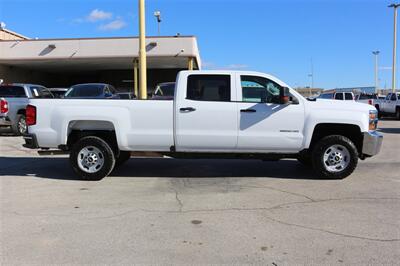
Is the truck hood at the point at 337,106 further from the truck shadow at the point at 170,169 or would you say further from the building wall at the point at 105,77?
the building wall at the point at 105,77

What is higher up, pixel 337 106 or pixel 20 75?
pixel 20 75

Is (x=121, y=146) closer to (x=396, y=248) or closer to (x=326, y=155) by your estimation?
(x=326, y=155)

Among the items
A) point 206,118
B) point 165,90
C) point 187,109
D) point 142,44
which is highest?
point 142,44

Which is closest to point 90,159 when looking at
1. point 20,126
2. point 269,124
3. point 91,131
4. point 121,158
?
point 91,131

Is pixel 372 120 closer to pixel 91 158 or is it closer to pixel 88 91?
pixel 91 158

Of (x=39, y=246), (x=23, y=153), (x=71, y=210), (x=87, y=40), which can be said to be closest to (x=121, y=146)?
(x=71, y=210)

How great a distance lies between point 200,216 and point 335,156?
11.6 ft

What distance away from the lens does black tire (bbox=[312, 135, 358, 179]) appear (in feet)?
Answer: 27.7

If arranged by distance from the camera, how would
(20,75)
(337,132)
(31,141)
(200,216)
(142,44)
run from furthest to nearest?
(20,75), (142,44), (337,132), (31,141), (200,216)

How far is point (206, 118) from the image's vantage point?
8.33 metres

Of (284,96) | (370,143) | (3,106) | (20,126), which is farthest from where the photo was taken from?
(20,126)

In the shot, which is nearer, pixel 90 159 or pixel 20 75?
pixel 90 159

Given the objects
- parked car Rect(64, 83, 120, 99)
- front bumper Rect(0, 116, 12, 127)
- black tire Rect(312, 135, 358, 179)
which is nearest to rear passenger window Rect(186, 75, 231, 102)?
black tire Rect(312, 135, 358, 179)

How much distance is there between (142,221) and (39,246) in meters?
1.35
